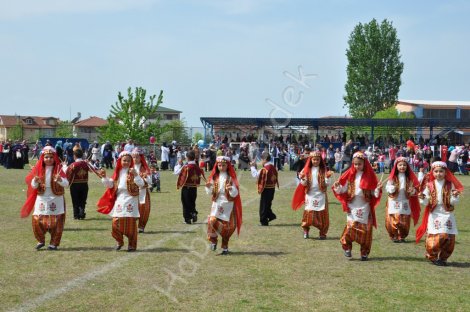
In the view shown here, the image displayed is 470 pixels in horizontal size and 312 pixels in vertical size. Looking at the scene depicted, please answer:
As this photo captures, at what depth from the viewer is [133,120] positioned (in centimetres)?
7106

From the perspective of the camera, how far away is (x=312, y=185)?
41.5 feet

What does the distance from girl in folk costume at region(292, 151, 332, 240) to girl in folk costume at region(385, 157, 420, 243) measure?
1229 mm

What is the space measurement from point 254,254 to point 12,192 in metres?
13.2

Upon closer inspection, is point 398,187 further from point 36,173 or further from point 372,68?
point 372,68

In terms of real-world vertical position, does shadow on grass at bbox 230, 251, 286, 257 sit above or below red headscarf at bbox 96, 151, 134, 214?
below

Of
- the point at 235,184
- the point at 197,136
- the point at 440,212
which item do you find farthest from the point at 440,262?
the point at 197,136

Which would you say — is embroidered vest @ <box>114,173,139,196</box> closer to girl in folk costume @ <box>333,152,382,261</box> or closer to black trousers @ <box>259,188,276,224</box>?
girl in folk costume @ <box>333,152,382,261</box>

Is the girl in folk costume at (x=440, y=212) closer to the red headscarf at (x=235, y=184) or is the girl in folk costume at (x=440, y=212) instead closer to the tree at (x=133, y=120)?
the red headscarf at (x=235, y=184)

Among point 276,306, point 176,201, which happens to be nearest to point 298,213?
point 176,201

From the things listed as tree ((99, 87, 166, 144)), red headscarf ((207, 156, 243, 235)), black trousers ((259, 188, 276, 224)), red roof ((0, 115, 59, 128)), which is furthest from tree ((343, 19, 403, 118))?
red roof ((0, 115, 59, 128))

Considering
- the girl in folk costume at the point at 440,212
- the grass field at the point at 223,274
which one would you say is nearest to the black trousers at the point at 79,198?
the grass field at the point at 223,274

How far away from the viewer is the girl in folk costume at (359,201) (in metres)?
10.2

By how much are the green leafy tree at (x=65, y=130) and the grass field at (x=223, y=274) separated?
96.7m

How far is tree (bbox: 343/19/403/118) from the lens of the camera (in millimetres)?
72000
